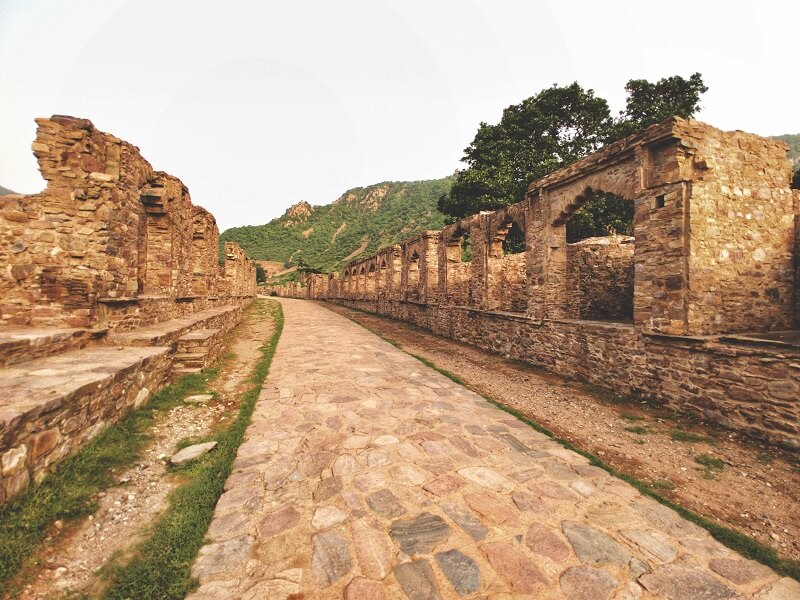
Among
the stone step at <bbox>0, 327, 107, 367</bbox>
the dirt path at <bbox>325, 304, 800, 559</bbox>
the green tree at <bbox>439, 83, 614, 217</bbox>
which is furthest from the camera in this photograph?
the green tree at <bbox>439, 83, 614, 217</bbox>

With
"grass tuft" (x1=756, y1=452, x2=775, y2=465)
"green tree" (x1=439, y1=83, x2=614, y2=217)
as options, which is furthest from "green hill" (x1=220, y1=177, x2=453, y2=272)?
"grass tuft" (x1=756, y1=452, x2=775, y2=465)

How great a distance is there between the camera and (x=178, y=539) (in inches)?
94.9

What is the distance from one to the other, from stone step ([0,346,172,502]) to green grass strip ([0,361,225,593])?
9 cm

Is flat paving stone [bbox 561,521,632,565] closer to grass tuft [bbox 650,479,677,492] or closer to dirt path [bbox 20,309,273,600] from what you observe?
grass tuft [bbox 650,479,677,492]

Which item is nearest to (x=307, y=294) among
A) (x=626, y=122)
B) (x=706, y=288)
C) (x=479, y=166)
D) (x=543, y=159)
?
(x=479, y=166)

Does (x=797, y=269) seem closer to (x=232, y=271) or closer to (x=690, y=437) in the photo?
(x=690, y=437)

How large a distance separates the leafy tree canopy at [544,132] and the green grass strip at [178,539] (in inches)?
794

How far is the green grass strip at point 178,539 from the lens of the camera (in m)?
2.01

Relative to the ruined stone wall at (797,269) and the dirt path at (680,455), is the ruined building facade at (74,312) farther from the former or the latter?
the ruined stone wall at (797,269)

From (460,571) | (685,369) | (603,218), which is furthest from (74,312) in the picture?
(603,218)

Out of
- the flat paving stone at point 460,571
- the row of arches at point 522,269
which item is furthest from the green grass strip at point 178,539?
the row of arches at point 522,269

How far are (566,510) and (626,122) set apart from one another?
25.9m

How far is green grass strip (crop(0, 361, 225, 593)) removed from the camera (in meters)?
2.16

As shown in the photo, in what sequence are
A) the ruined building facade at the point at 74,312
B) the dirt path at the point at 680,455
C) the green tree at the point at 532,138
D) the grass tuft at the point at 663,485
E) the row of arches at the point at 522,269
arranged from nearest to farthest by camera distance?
1. the ruined building facade at the point at 74,312
2. the dirt path at the point at 680,455
3. the grass tuft at the point at 663,485
4. the row of arches at the point at 522,269
5. the green tree at the point at 532,138
